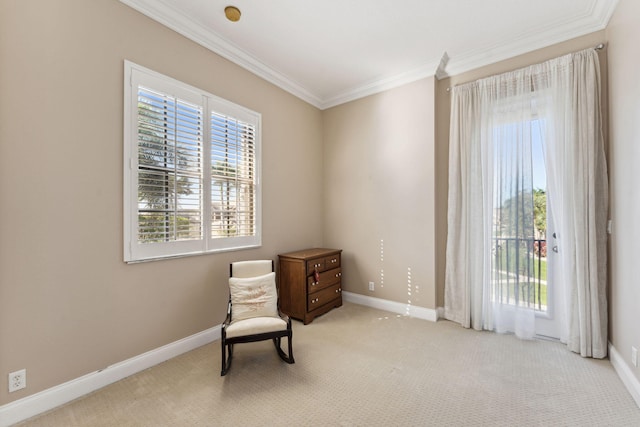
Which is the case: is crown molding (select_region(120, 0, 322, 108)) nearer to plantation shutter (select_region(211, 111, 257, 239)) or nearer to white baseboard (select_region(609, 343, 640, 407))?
plantation shutter (select_region(211, 111, 257, 239))

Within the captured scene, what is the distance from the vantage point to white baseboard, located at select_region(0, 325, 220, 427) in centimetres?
175

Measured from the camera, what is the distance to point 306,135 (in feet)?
13.6

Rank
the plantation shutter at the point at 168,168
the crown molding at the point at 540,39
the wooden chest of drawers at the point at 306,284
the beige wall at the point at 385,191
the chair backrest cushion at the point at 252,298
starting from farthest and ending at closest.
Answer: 1. the beige wall at the point at 385,191
2. the wooden chest of drawers at the point at 306,284
3. the chair backrest cushion at the point at 252,298
4. the crown molding at the point at 540,39
5. the plantation shutter at the point at 168,168

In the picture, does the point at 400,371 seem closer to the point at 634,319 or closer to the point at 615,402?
the point at 615,402

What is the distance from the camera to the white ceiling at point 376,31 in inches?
95.8

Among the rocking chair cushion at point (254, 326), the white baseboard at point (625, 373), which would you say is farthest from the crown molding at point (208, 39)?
the white baseboard at point (625, 373)

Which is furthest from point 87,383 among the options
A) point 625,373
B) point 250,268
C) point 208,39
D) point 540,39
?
point 540,39

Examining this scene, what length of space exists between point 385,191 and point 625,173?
7.23ft

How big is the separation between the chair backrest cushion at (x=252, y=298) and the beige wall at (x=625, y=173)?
9.01ft

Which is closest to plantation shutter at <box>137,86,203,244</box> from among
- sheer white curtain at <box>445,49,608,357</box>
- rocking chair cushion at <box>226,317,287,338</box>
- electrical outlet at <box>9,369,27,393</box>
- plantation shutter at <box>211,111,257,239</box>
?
plantation shutter at <box>211,111,257,239</box>

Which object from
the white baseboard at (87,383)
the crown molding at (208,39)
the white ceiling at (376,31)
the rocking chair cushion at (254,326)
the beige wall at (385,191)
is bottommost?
the white baseboard at (87,383)

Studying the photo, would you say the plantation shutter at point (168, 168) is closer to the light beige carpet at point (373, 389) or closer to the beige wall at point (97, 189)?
the beige wall at point (97, 189)

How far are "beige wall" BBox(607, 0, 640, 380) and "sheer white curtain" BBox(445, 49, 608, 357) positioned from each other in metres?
0.12

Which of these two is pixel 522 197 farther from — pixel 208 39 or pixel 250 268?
pixel 208 39
